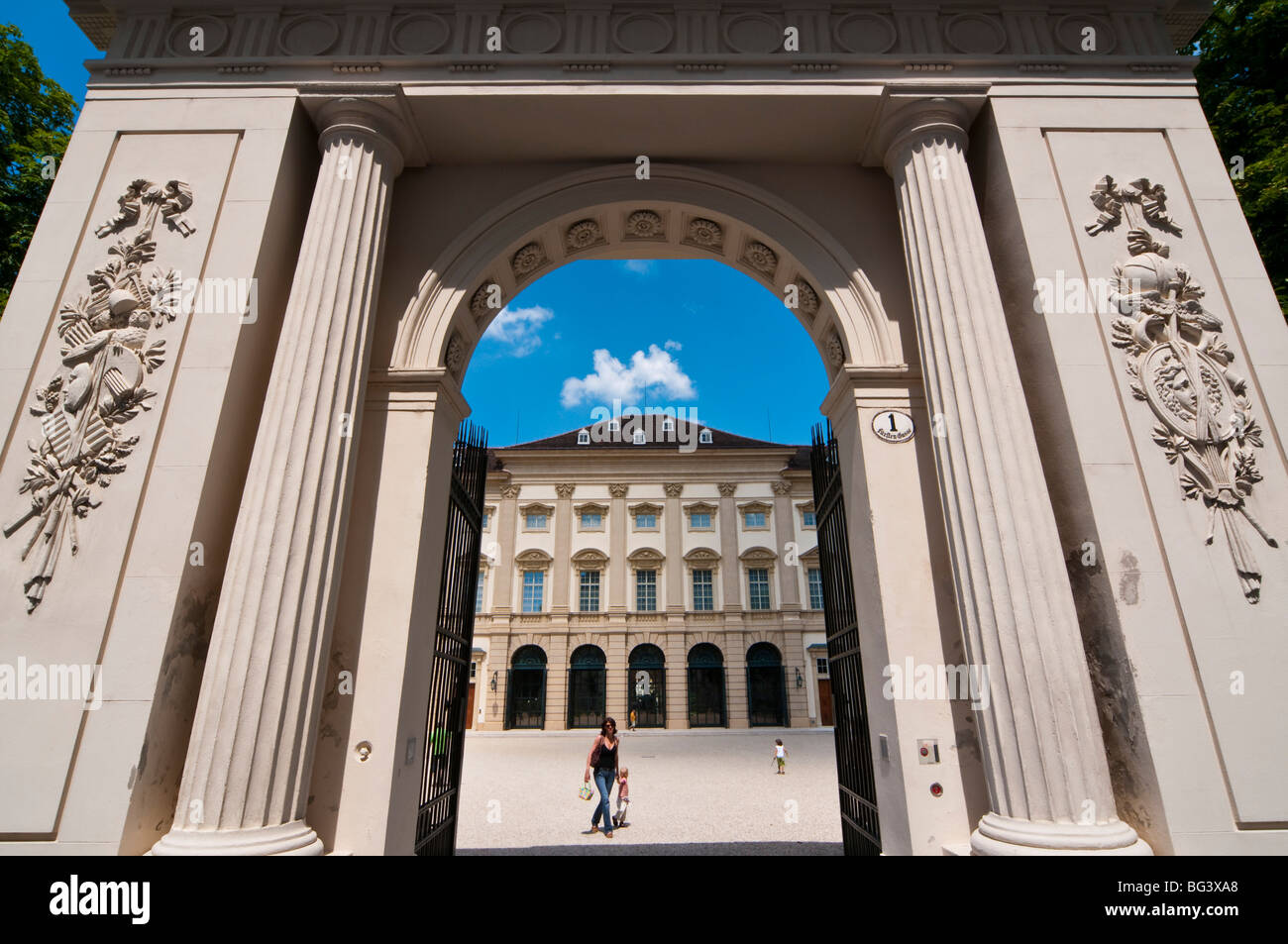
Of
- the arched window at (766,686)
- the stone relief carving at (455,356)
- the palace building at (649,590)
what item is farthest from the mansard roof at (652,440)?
the stone relief carving at (455,356)

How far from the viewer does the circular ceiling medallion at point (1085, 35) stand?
6051mm

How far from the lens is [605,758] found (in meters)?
9.62

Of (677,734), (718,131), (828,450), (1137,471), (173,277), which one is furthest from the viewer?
Answer: (677,734)

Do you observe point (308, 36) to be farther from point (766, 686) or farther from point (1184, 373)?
point (766, 686)

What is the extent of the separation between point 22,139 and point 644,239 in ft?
34.3

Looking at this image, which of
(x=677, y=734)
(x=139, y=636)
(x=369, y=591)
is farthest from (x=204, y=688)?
(x=677, y=734)

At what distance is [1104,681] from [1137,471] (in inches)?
58.1

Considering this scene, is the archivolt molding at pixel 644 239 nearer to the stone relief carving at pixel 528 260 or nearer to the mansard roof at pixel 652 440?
the stone relief carving at pixel 528 260

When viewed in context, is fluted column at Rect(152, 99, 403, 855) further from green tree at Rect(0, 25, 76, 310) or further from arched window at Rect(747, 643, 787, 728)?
arched window at Rect(747, 643, 787, 728)

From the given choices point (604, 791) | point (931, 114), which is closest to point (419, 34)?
point (931, 114)

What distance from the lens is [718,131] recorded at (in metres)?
6.41

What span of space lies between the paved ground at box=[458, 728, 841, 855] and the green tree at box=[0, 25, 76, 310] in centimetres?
1050

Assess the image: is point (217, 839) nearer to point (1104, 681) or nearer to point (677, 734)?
point (1104, 681)

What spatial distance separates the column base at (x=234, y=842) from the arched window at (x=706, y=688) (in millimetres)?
30408
